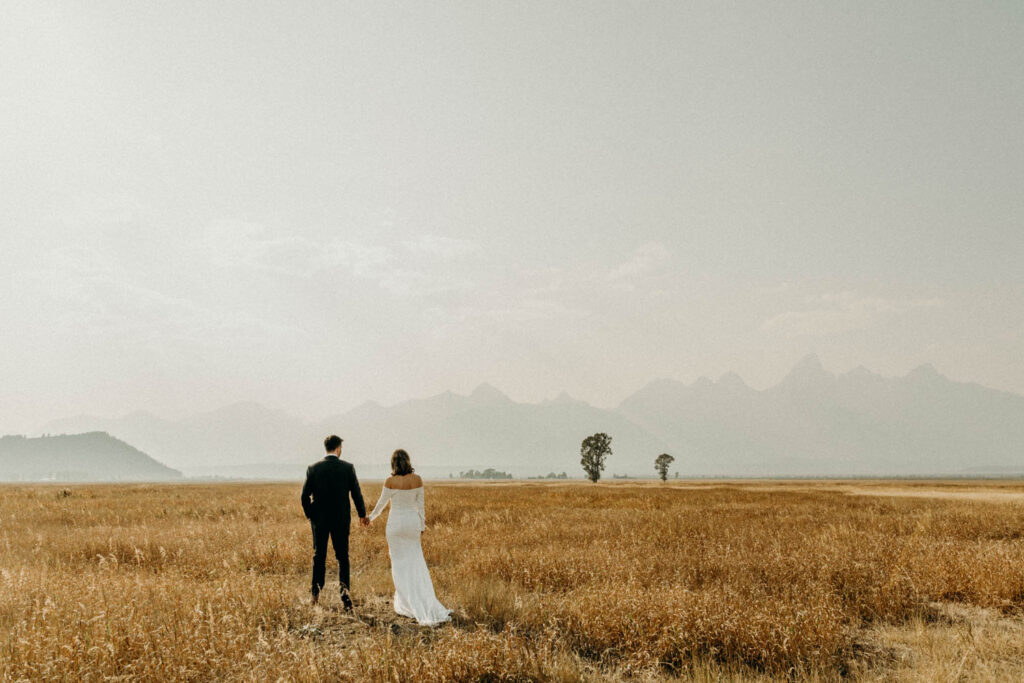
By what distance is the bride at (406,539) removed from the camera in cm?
796

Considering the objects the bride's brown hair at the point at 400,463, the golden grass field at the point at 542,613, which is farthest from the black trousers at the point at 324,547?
the bride's brown hair at the point at 400,463

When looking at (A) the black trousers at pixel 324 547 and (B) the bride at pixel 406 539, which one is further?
(A) the black trousers at pixel 324 547

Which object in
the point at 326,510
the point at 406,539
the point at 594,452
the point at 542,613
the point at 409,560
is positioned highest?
the point at 326,510

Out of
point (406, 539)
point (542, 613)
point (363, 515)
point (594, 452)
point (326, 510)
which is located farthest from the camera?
point (594, 452)

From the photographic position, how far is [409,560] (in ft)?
27.3

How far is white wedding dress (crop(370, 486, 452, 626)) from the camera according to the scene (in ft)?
25.5

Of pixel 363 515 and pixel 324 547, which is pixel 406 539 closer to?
pixel 363 515

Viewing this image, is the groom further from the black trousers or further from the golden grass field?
the golden grass field

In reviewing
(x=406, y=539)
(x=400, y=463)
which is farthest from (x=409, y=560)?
(x=400, y=463)

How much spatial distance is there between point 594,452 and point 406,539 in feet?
353

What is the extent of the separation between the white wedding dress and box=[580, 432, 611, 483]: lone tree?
105 metres

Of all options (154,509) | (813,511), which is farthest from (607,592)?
(154,509)

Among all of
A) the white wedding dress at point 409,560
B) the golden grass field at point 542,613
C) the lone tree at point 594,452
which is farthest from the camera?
the lone tree at point 594,452

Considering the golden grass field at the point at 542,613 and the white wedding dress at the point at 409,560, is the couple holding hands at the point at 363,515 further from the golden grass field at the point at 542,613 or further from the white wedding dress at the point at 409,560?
the golden grass field at the point at 542,613
